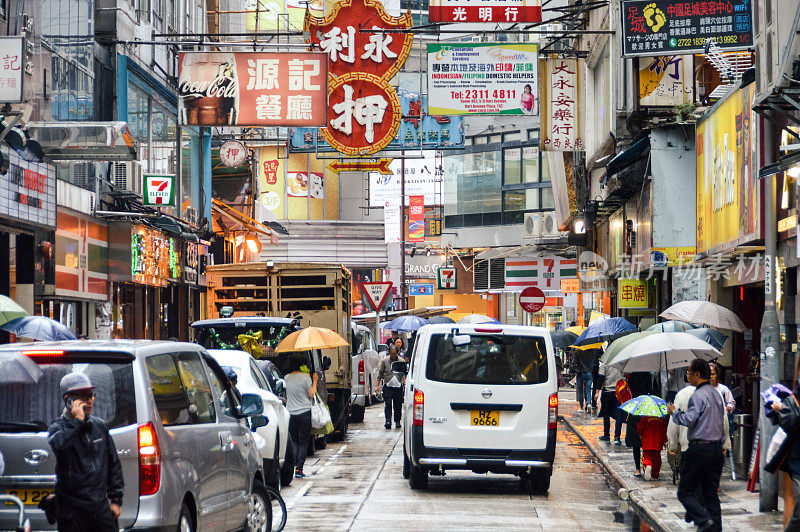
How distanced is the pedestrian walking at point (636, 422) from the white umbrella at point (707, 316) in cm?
157

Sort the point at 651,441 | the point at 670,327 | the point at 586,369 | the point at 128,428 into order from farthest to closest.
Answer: the point at 586,369 < the point at 670,327 < the point at 651,441 < the point at 128,428

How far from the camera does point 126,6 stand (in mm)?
26734

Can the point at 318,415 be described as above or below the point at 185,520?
below

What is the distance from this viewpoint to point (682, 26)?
17.8 m

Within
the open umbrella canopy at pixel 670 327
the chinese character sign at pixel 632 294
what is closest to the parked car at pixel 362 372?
the chinese character sign at pixel 632 294

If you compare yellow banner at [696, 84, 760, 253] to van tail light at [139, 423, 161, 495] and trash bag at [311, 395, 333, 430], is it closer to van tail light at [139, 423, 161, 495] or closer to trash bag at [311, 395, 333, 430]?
trash bag at [311, 395, 333, 430]

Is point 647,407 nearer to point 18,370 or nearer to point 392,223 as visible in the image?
point 18,370

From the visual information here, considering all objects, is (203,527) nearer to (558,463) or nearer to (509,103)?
(558,463)

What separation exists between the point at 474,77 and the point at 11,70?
8328mm

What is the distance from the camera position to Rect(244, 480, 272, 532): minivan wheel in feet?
33.7

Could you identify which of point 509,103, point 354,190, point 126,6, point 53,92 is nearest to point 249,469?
point 509,103

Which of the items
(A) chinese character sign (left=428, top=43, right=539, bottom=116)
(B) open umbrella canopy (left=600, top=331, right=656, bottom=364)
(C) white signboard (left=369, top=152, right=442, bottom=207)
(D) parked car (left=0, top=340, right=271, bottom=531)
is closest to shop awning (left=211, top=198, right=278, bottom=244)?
(A) chinese character sign (left=428, top=43, right=539, bottom=116)

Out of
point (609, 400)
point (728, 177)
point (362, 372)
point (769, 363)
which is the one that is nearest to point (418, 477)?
point (769, 363)

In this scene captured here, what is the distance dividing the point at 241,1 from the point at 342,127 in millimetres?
20738
